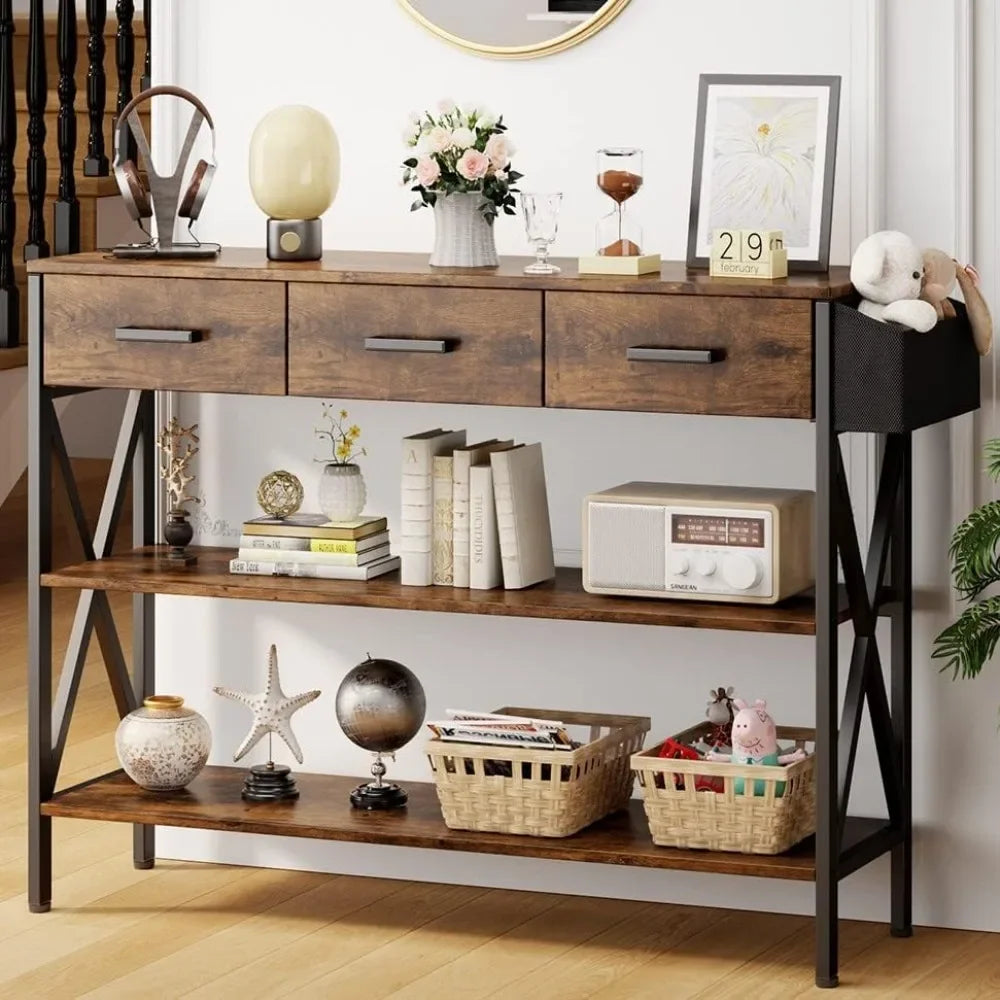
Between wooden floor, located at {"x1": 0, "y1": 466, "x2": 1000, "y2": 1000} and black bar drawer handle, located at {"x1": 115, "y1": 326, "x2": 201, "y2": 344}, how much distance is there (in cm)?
93

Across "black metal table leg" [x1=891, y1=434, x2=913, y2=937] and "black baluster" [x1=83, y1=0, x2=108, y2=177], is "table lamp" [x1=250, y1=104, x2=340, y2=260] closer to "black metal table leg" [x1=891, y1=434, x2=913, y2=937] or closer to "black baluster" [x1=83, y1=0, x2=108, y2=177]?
"black metal table leg" [x1=891, y1=434, x2=913, y2=937]

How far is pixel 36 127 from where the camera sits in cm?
501

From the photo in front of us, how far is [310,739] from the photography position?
3.59m

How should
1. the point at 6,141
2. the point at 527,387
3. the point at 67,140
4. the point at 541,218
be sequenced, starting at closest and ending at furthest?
1. the point at 527,387
2. the point at 541,218
3. the point at 6,141
4. the point at 67,140

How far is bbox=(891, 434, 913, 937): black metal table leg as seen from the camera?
313 centimetres

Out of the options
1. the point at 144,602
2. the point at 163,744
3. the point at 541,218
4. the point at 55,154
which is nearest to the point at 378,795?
the point at 163,744

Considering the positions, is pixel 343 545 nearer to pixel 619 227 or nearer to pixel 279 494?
pixel 279 494

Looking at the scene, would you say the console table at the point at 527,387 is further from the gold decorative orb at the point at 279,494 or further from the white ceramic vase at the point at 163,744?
the gold decorative orb at the point at 279,494

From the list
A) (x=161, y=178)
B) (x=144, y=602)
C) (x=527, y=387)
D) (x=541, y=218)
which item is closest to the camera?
(x=527, y=387)

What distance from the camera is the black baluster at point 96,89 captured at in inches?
199

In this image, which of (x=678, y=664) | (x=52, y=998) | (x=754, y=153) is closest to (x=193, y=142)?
(x=754, y=153)

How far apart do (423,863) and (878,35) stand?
155 centimetres

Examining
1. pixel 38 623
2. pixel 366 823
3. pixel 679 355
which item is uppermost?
pixel 679 355

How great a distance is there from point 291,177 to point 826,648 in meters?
1.10
